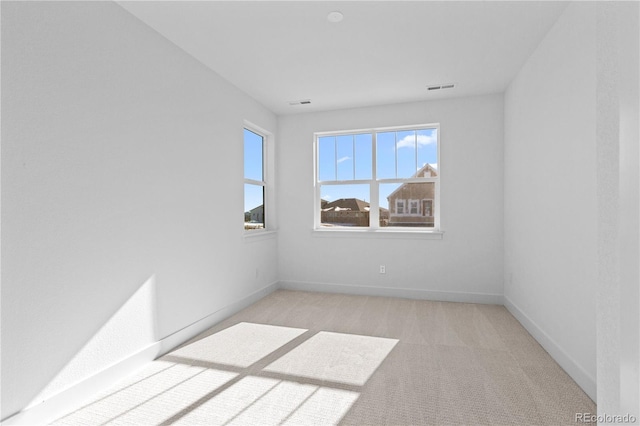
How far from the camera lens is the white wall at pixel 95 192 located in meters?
1.63

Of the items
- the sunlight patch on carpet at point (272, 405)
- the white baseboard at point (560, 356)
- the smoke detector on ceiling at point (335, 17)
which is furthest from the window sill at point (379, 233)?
the smoke detector on ceiling at point (335, 17)

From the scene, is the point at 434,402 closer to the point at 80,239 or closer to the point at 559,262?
the point at 559,262

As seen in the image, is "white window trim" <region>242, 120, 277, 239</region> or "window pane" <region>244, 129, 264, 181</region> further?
"white window trim" <region>242, 120, 277, 239</region>

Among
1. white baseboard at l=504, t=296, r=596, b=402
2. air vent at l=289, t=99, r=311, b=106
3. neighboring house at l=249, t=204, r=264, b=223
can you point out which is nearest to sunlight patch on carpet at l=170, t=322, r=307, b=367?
neighboring house at l=249, t=204, r=264, b=223

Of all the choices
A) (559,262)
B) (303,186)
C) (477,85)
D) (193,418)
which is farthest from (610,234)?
(303,186)

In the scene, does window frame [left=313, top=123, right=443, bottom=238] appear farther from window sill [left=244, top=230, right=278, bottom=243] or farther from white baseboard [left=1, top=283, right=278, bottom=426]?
white baseboard [left=1, top=283, right=278, bottom=426]

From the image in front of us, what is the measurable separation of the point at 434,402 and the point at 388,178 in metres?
2.95

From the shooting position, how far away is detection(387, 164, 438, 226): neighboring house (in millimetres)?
4184

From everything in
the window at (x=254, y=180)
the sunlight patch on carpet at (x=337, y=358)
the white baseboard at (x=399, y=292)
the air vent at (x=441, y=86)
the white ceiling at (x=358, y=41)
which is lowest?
the sunlight patch on carpet at (x=337, y=358)

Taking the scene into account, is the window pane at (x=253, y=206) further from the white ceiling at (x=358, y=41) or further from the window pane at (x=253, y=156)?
the white ceiling at (x=358, y=41)

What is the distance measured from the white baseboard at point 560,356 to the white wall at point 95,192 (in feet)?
9.99

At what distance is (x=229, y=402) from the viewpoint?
1921 mm

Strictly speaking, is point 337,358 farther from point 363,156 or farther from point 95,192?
point 363,156

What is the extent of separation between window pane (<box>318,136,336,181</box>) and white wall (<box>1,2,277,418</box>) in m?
1.79
